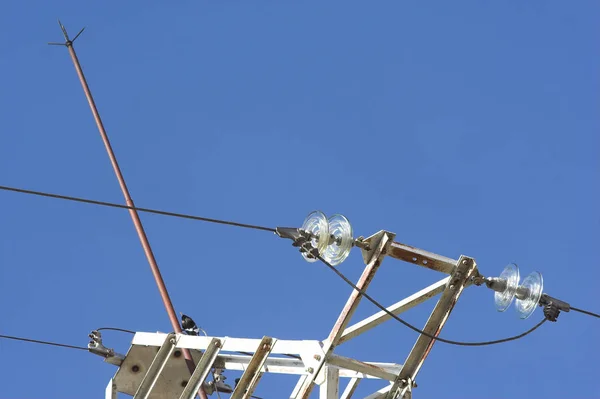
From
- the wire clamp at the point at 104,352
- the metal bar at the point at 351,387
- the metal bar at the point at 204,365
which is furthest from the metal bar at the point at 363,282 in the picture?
the wire clamp at the point at 104,352

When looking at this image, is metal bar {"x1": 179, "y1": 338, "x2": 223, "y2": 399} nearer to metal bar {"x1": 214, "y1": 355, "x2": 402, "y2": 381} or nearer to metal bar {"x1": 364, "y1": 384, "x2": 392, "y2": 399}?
metal bar {"x1": 214, "y1": 355, "x2": 402, "y2": 381}

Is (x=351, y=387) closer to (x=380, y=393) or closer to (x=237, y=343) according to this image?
(x=380, y=393)

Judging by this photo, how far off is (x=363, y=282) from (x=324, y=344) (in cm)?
77

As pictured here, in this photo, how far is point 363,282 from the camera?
11180mm

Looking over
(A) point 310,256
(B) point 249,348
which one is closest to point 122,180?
(B) point 249,348

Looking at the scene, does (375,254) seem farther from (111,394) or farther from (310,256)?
(111,394)

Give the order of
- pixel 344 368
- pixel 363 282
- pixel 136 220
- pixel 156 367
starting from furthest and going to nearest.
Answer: pixel 136 220 < pixel 156 367 < pixel 344 368 < pixel 363 282

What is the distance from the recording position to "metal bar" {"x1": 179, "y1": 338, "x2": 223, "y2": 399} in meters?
12.7

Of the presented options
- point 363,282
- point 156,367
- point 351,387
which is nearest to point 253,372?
point 351,387

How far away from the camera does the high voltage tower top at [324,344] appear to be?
11.1m

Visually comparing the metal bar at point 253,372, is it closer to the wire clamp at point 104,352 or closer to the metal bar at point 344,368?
the metal bar at point 344,368

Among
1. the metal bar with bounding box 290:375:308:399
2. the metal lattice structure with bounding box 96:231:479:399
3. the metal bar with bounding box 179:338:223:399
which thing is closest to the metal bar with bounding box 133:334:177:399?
the metal lattice structure with bounding box 96:231:479:399

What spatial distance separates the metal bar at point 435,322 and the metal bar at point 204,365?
2.15 metres

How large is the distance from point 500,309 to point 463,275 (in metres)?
0.75
